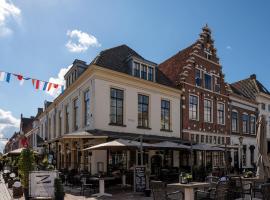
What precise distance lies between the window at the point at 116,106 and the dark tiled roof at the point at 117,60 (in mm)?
1515

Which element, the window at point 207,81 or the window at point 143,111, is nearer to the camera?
the window at point 143,111

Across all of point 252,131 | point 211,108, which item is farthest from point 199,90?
point 252,131

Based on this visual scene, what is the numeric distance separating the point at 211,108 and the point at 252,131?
8.53m

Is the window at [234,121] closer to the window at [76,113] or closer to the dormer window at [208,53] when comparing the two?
the dormer window at [208,53]

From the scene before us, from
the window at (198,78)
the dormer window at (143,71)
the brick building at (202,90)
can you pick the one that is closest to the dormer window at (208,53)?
the brick building at (202,90)

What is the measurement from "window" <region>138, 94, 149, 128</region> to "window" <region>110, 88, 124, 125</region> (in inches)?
65.3

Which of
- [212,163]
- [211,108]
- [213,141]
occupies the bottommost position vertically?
[212,163]

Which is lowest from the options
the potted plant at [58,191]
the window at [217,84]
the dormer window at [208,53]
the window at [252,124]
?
the potted plant at [58,191]

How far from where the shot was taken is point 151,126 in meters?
23.4

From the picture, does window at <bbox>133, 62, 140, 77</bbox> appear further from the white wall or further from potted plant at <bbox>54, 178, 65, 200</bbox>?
potted plant at <bbox>54, 178, 65, 200</bbox>

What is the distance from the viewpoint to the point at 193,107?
88.4ft

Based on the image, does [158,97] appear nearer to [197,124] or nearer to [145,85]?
[145,85]

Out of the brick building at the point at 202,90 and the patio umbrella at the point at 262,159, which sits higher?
the brick building at the point at 202,90

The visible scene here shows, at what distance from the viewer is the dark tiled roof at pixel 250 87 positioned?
35.2 m
